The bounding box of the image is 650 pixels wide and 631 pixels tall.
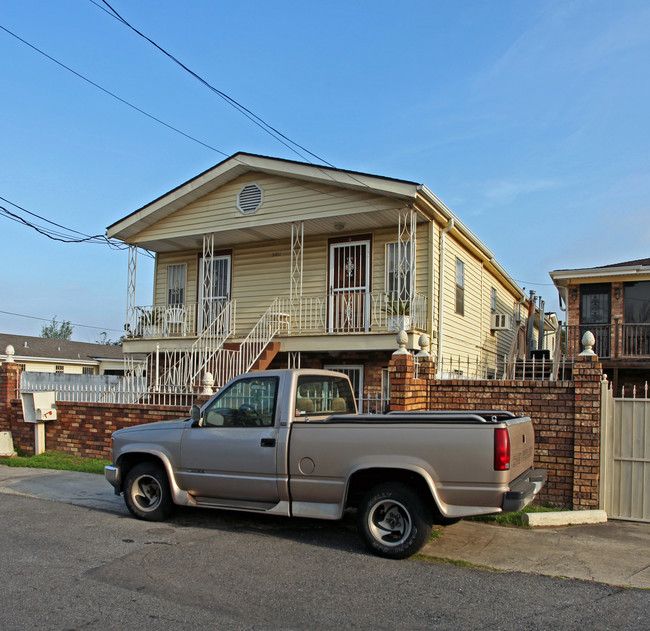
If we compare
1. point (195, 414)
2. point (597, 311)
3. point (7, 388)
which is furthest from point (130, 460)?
point (597, 311)

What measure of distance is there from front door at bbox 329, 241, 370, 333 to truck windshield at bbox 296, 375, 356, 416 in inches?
231

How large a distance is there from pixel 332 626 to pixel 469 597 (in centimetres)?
122

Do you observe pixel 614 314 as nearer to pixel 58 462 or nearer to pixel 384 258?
pixel 384 258

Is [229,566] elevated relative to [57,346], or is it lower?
lower

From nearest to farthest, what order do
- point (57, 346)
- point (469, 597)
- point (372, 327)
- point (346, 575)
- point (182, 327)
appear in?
point (469, 597)
point (346, 575)
point (372, 327)
point (182, 327)
point (57, 346)

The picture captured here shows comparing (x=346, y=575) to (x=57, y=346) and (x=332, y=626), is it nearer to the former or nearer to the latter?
(x=332, y=626)

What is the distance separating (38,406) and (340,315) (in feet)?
21.7

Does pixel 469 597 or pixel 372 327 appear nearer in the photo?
pixel 469 597

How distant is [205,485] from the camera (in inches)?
264

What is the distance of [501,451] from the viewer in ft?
17.4

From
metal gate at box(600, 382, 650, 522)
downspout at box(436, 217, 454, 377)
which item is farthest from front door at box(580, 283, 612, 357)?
metal gate at box(600, 382, 650, 522)

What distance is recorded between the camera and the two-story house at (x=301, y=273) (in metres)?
12.9

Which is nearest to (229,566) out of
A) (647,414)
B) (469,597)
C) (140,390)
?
(469,597)

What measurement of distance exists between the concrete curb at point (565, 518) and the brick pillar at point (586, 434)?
24cm
